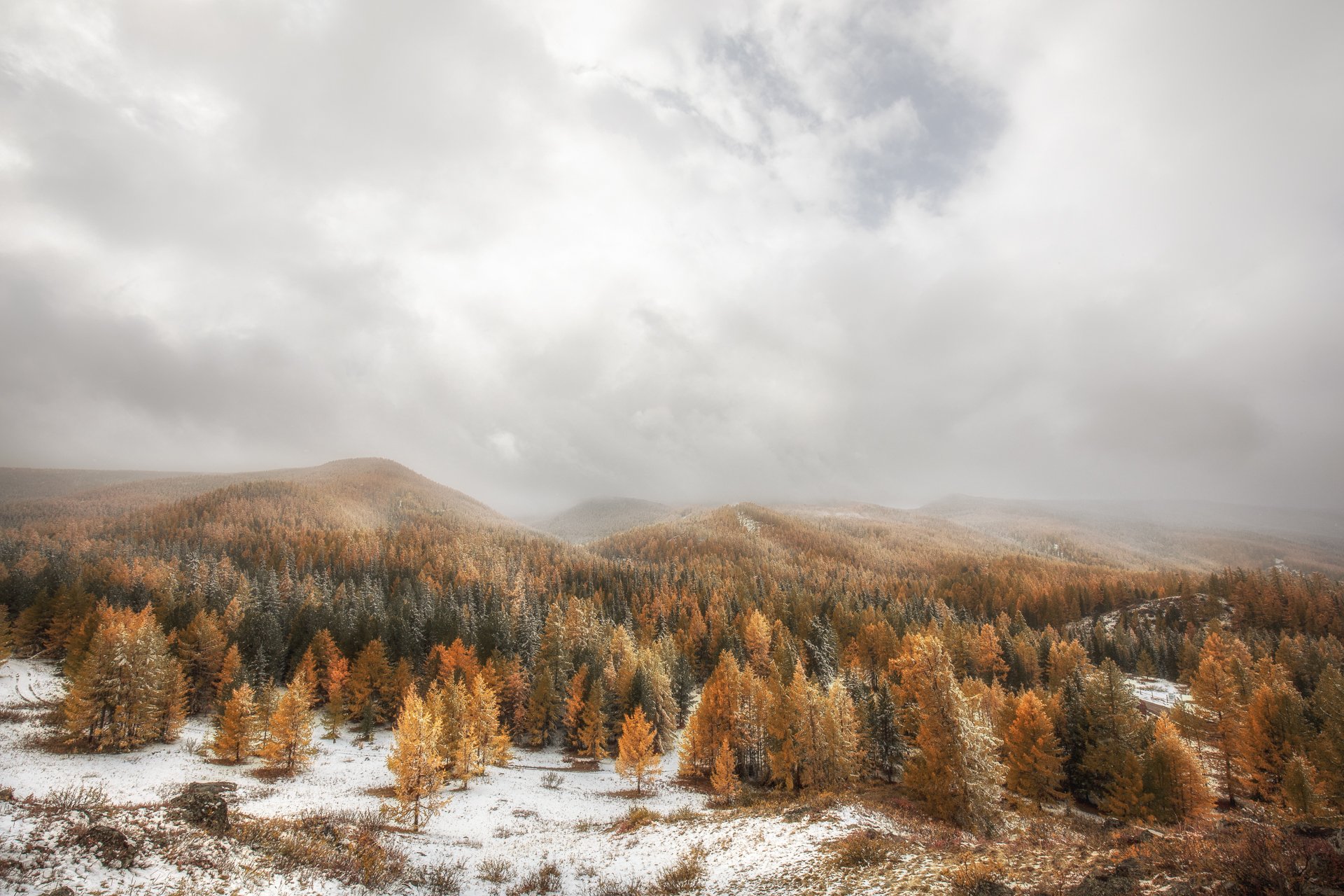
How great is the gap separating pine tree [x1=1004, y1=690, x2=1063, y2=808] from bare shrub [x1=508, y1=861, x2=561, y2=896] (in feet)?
120

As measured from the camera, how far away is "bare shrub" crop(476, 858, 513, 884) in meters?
26.8

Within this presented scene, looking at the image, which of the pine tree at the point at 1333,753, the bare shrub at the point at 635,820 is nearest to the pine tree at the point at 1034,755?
the pine tree at the point at 1333,753

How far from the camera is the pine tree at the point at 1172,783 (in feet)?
119

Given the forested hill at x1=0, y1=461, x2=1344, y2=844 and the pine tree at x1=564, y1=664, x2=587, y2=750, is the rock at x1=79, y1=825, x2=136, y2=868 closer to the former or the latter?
the forested hill at x1=0, y1=461, x2=1344, y2=844

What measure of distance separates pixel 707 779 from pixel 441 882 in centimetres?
3686

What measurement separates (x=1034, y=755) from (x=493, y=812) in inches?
1779

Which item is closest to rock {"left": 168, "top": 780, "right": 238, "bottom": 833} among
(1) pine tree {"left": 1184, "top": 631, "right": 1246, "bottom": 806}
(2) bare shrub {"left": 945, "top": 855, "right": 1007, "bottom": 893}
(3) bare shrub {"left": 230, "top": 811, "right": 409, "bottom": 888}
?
(3) bare shrub {"left": 230, "top": 811, "right": 409, "bottom": 888}

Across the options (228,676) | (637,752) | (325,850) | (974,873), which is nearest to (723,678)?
(637,752)

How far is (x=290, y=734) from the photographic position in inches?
1857

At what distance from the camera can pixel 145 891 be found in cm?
1602

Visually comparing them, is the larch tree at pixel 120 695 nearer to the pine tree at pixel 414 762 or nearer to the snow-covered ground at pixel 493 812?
the snow-covered ground at pixel 493 812

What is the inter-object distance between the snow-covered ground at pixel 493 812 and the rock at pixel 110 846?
0.55 meters

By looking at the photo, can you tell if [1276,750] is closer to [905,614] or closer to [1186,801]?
→ [1186,801]

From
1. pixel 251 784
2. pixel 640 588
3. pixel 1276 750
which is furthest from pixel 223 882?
pixel 640 588
